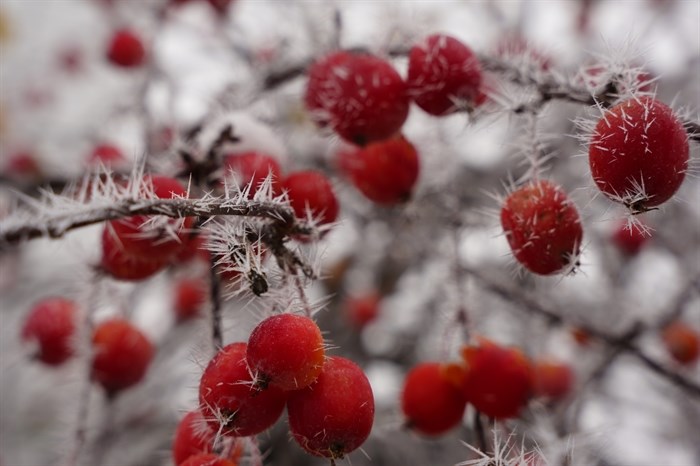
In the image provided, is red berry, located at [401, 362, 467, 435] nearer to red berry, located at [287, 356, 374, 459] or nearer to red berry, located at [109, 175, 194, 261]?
red berry, located at [287, 356, 374, 459]

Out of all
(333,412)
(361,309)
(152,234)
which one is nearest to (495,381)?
(333,412)

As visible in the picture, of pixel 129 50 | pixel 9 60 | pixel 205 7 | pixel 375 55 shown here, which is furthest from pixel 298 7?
pixel 9 60

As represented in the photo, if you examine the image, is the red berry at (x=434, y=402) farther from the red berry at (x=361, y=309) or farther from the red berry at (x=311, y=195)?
the red berry at (x=361, y=309)

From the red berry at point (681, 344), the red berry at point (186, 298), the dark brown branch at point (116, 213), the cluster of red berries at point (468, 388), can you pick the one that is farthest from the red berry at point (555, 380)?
the dark brown branch at point (116, 213)

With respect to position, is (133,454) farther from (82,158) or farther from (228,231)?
(228,231)

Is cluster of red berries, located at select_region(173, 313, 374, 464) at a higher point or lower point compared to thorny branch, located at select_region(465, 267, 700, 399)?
higher

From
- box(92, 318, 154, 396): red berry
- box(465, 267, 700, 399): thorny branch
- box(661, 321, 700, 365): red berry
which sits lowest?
box(661, 321, 700, 365): red berry

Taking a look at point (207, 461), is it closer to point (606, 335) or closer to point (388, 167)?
point (388, 167)

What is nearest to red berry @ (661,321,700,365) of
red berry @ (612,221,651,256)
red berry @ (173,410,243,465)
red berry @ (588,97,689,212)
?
red berry @ (612,221,651,256)
